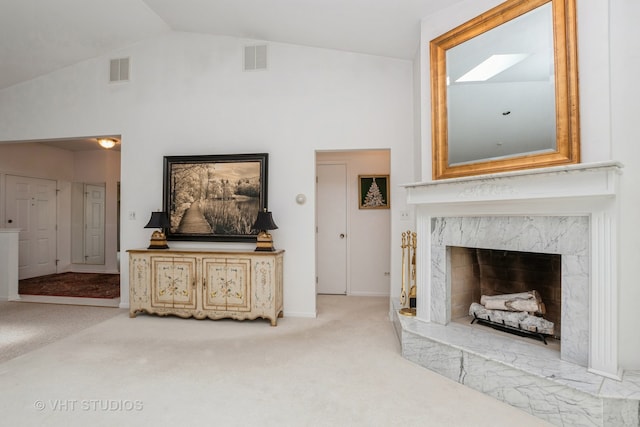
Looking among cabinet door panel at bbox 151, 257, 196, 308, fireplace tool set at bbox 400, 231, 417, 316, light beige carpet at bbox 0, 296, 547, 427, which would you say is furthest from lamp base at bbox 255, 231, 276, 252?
fireplace tool set at bbox 400, 231, 417, 316

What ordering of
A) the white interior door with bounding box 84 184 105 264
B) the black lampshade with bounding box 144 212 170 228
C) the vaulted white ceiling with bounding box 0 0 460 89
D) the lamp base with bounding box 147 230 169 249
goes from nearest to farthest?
the vaulted white ceiling with bounding box 0 0 460 89
the black lampshade with bounding box 144 212 170 228
the lamp base with bounding box 147 230 169 249
the white interior door with bounding box 84 184 105 264

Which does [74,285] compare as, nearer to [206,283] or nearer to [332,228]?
[206,283]

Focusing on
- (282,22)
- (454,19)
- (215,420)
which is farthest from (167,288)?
(454,19)

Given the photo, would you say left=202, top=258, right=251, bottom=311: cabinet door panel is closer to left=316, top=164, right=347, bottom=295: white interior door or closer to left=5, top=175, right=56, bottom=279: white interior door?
left=316, top=164, right=347, bottom=295: white interior door

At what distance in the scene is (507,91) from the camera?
2.43 metres

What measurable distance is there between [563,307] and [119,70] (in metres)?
5.31

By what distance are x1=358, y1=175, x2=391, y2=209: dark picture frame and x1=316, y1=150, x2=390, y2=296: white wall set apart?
6 cm

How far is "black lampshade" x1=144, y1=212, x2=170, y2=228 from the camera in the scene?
3.87 metres

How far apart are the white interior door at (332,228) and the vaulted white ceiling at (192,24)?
191 cm

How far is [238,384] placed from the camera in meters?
2.30

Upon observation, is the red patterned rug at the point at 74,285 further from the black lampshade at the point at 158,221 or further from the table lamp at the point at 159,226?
the black lampshade at the point at 158,221

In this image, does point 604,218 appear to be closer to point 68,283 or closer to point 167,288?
point 167,288

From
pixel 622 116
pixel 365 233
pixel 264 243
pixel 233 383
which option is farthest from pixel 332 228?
pixel 622 116

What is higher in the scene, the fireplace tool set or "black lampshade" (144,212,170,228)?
"black lampshade" (144,212,170,228)
